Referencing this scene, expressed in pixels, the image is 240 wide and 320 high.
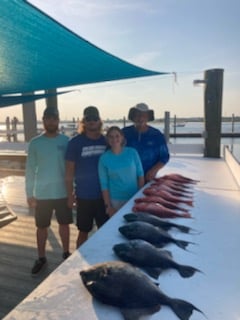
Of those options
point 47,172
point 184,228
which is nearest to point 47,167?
point 47,172

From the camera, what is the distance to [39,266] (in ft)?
9.51

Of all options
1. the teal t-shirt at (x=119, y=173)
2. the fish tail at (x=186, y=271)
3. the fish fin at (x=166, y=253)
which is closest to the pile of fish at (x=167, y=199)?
the teal t-shirt at (x=119, y=173)

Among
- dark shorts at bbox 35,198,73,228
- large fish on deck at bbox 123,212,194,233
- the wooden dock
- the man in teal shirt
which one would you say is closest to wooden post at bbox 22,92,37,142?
the wooden dock

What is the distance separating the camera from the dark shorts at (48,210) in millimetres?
2822

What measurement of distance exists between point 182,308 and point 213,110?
5.31m

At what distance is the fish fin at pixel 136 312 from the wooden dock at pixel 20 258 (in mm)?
1481

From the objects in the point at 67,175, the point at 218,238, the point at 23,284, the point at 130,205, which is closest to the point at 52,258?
the point at 23,284

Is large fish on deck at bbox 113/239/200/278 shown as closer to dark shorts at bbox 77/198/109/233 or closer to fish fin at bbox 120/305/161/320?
fish fin at bbox 120/305/161/320

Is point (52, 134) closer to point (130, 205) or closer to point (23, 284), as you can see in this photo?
point (130, 205)

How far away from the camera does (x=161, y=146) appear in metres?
3.09

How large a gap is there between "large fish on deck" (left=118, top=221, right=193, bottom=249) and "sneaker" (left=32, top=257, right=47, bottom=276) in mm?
1459

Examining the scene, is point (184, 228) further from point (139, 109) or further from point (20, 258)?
point (20, 258)

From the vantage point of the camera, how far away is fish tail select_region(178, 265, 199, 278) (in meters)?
1.42

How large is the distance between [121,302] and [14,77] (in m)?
2.51
